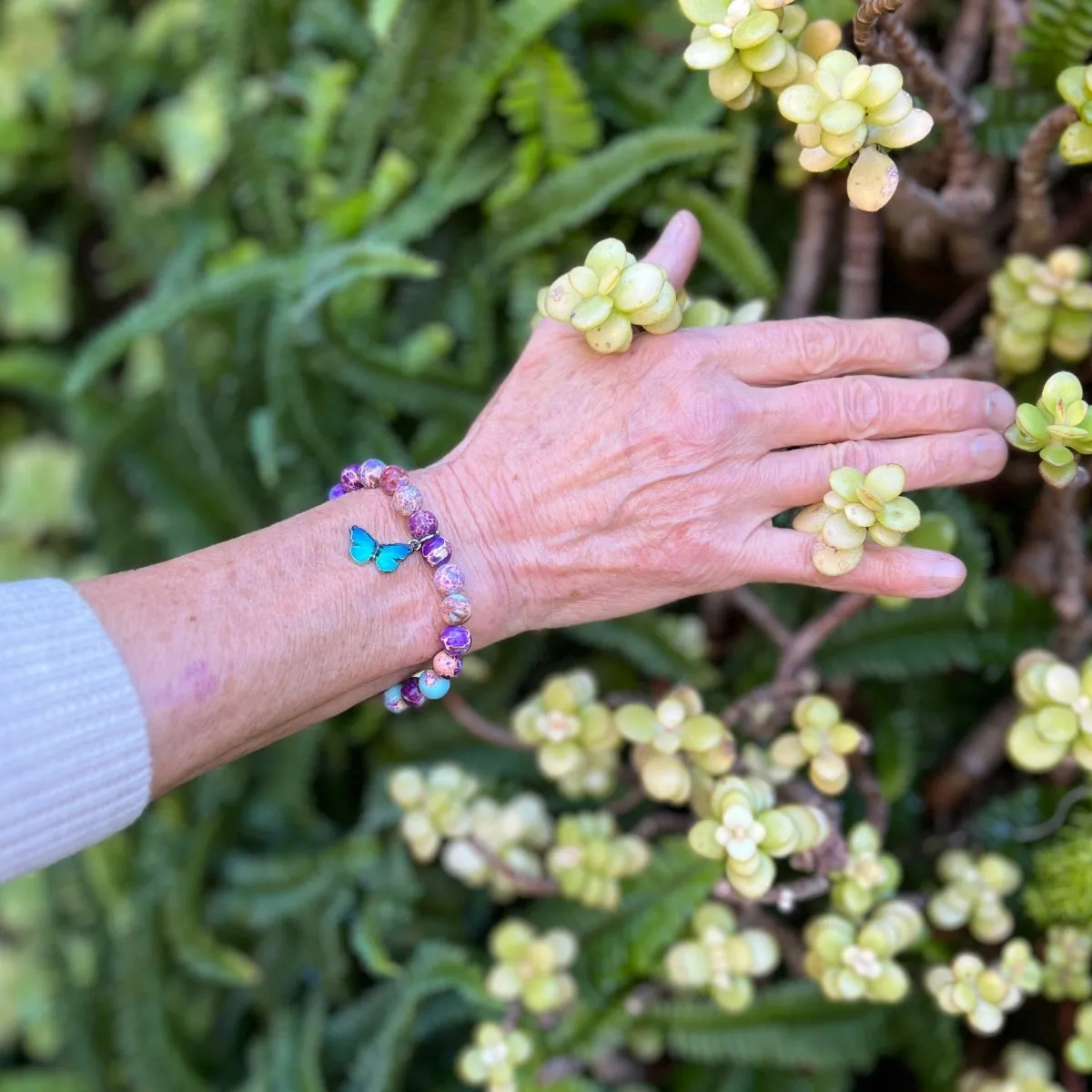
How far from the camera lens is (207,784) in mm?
1797

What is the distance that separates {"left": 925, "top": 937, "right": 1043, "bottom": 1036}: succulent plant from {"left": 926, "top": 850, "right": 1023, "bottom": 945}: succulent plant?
→ 7 cm

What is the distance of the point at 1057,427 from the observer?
0.92 metres

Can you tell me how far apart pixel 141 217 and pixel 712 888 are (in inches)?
65.3

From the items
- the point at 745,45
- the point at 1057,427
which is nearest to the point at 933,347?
the point at 1057,427

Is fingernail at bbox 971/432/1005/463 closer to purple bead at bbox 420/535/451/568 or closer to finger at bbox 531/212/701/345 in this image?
finger at bbox 531/212/701/345

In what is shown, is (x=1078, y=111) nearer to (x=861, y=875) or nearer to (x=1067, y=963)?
(x=861, y=875)

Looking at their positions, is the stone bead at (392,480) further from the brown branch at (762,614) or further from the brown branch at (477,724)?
the brown branch at (762,614)

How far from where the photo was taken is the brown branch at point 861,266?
4.36 ft

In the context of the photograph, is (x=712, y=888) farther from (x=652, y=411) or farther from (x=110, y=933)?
(x=110, y=933)

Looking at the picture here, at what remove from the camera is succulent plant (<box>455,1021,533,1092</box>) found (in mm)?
1272

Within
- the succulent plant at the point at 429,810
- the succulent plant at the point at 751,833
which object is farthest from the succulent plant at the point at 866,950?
the succulent plant at the point at 429,810

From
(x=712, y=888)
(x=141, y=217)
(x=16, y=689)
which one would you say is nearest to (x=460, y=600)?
(x=16, y=689)

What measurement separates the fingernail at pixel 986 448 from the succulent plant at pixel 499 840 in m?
0.72

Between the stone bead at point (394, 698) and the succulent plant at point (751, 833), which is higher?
the stone bead at point (394, 698)
